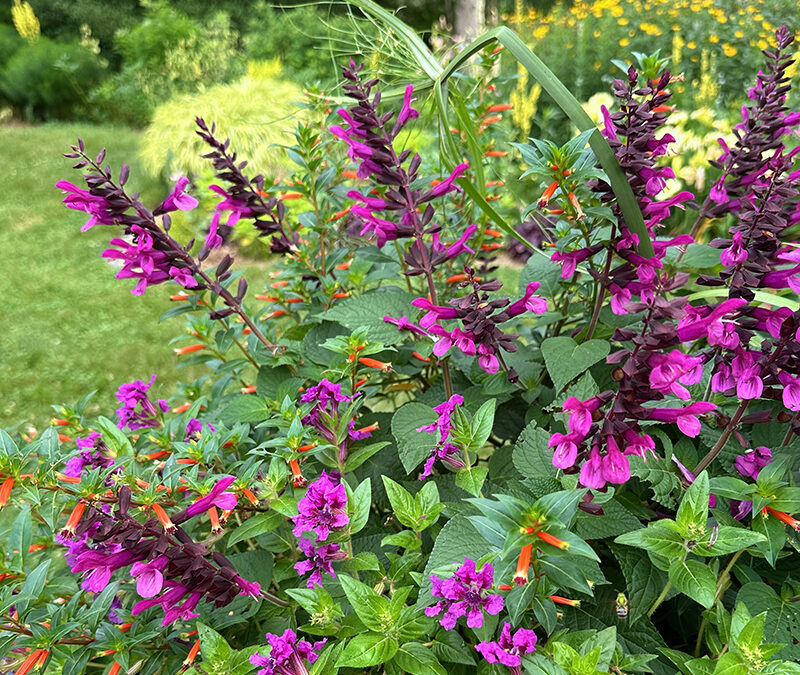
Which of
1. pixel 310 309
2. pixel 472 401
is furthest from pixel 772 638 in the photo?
pixel 310 309

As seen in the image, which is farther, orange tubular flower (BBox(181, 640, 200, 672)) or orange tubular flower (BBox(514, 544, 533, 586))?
orange tubular flower (BBox(181, 640, 200, 672))

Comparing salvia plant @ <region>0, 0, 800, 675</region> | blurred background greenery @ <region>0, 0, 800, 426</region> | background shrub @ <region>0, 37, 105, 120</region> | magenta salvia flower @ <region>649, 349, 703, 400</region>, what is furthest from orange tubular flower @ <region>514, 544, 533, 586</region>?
background shrub @ <region>0, 37, 105, 120</region>

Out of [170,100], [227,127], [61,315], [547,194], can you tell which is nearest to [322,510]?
[547,194]

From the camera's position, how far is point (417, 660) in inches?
30.0

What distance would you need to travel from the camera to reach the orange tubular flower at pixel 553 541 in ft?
2.05

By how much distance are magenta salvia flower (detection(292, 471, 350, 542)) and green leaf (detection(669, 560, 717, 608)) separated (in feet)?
1.32

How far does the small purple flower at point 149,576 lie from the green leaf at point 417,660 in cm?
31

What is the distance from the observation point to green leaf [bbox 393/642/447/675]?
75cm

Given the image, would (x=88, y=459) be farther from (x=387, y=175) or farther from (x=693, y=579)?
(x=693, y=579)

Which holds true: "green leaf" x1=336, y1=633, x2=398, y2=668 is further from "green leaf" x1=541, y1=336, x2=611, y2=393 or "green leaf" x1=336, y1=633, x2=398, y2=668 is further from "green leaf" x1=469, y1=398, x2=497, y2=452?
"green leaf" x1=541, y1=336, x2=611, y2=393

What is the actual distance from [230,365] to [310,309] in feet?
0.72

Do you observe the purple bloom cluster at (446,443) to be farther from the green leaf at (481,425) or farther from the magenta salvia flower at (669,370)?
the magenta salvia flower at (669,370)

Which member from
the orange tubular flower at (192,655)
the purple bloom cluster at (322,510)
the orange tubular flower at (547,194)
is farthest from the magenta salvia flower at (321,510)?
the orange tubular flower at (547,194)

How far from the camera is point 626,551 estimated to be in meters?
0.86
